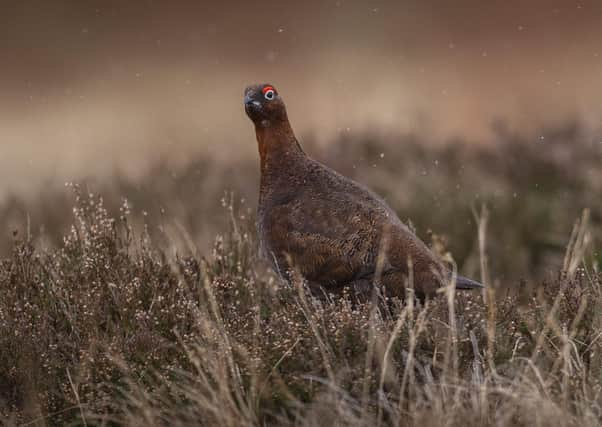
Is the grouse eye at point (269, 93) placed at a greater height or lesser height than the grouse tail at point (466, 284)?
greater

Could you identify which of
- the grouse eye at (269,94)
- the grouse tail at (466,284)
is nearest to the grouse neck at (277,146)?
the grouse eye at (269,94)

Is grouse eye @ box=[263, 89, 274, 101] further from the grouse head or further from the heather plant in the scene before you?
the heather plant

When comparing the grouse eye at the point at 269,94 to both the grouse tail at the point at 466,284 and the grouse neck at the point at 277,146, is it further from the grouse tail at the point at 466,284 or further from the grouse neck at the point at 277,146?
the grouse tail at the point at 466,284

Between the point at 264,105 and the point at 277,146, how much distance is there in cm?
22

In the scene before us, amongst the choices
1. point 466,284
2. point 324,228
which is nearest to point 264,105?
point 324,228

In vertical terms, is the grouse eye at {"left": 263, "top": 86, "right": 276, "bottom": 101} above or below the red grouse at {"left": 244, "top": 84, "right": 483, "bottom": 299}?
above

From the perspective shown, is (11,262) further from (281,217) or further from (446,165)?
(446,165)

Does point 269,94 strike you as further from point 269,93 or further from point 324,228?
point 324,228

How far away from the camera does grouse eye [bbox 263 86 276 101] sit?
4.55 m

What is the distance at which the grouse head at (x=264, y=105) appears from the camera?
454 centimetres

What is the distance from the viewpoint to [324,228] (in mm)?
4234

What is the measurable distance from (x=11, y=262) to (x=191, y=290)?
3.05 ft

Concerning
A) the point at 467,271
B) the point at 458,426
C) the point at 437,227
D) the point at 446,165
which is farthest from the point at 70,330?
the point at 446,165

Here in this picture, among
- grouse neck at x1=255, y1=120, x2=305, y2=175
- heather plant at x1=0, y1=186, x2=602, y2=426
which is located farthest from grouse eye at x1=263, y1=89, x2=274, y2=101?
heather plant at x1=0, y1=186, x2=602, y2=426
